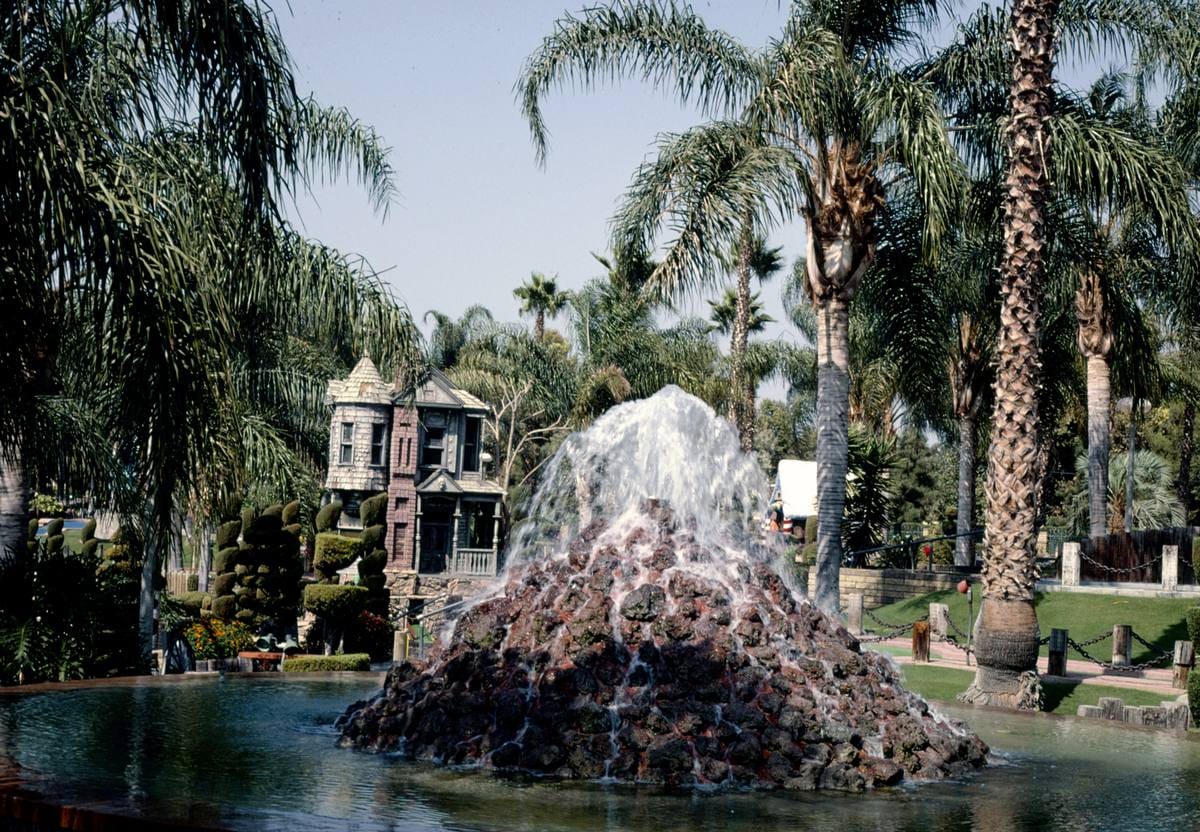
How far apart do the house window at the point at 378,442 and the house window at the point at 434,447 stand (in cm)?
153

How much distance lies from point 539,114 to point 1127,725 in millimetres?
12349

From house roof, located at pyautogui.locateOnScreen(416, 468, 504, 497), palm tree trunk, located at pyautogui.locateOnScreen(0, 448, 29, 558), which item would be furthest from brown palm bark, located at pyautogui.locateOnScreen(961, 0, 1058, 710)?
house roof, located at pyautogui.locateOnScreen(416, 468, 504, 497)

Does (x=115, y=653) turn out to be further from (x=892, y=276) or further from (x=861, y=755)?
(x=892, y=276)

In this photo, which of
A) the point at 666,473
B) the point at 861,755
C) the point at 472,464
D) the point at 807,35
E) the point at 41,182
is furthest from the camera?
the point at 472,464

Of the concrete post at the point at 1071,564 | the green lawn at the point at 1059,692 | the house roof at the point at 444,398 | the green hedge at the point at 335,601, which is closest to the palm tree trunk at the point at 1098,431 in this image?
the concrete post at the point at 1071,564

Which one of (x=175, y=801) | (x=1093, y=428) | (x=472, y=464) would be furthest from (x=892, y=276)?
(x=472, y=464)

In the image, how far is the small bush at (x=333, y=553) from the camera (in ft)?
88.8

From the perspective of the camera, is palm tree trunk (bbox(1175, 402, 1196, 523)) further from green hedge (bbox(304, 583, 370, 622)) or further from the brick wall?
green hedge (bbox(304, 583, 370, 622))

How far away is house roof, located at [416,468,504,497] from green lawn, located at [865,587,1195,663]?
21444 millimetres

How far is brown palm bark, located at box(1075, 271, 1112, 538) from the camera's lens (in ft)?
105

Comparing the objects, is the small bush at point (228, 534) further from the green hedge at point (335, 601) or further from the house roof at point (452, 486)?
the house roof at point (452, 486)

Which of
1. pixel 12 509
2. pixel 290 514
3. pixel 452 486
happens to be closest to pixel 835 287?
pixel 12 509

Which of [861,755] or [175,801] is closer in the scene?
[175,801]

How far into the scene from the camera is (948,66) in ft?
69.3
